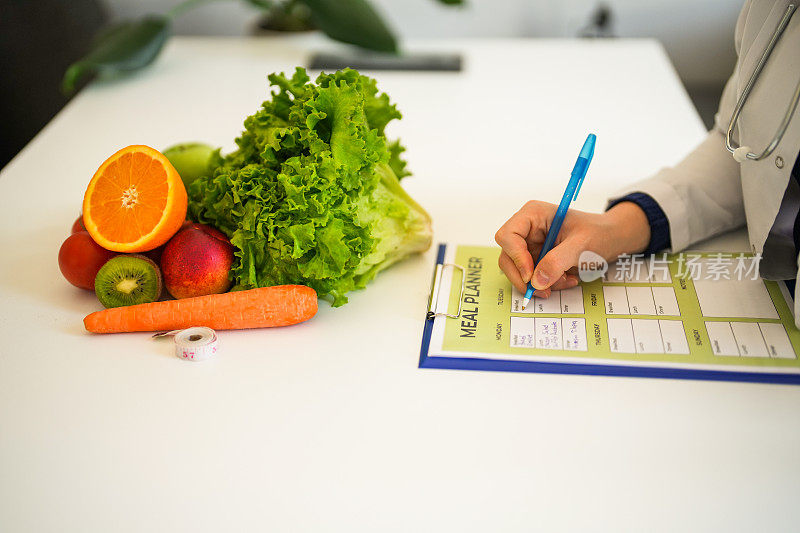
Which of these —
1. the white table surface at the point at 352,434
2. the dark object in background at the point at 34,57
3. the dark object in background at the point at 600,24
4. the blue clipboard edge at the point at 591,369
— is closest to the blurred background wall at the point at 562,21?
the dark object in background at the point at 600,24

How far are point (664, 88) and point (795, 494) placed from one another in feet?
4.52

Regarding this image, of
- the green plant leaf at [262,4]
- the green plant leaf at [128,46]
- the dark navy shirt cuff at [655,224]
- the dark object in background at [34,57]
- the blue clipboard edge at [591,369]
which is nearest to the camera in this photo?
the blue clipboard edge at [591,369]

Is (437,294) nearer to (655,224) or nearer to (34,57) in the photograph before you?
(655,224)

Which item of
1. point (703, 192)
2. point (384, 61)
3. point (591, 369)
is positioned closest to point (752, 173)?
point (703, 192)

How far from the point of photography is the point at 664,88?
1.93 metres

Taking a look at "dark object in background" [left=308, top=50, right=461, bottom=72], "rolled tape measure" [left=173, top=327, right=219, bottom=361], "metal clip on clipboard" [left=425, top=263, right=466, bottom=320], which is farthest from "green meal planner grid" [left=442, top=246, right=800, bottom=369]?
"dark object in background" [left=308, top=50, right=461, bottom=72]

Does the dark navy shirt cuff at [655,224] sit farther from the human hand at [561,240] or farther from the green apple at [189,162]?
the green apple at [189,162]

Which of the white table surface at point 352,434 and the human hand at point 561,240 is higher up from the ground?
the human hand at point 561,240

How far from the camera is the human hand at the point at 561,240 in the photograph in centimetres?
103

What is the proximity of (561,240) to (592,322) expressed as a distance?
15 cm

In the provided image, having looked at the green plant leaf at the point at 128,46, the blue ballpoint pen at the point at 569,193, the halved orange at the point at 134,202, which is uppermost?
the green plant leaf at the point at 128,46

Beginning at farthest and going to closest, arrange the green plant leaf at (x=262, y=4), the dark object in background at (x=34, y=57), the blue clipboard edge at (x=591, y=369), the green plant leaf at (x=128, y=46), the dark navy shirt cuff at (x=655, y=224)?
the green plant leaf at (x=262, y=4), the dark object in background at (x=34, y=57), the green plant leaf at (x=128, y=46), the dark navy shirt cuff at (x=655, y=224), the blue clipboard edge at (x=591, y=369)

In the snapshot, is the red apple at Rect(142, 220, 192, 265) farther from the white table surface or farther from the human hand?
the human hand

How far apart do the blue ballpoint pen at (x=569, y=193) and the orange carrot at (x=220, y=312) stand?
0.31 meters
